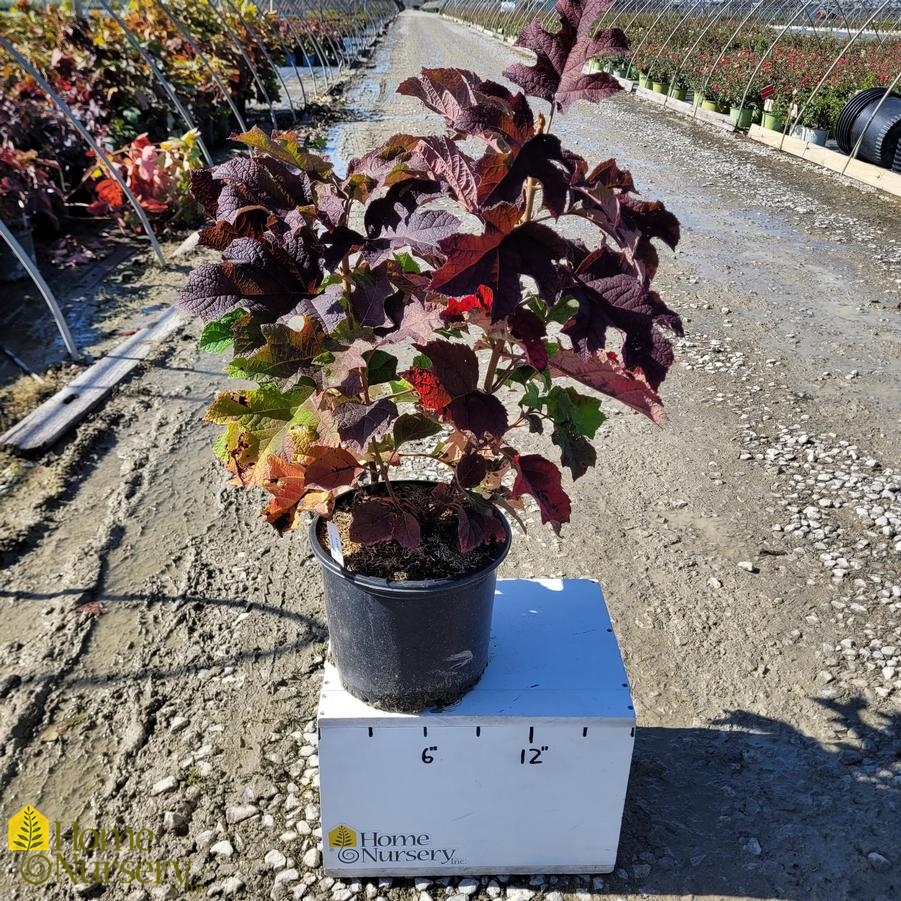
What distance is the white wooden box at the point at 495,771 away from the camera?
156cm

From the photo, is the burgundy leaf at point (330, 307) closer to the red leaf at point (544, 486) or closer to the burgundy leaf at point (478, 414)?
the burgundy leaf at point (478, 414)

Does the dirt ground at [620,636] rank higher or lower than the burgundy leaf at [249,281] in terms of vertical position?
lower

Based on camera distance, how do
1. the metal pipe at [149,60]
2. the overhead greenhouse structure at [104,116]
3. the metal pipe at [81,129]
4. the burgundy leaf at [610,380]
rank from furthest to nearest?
the metal pipe at [149,60], the overhead greenhouse structure at [104,116], the metal pipe at [81,129], the burgundy leaf at [610,380]

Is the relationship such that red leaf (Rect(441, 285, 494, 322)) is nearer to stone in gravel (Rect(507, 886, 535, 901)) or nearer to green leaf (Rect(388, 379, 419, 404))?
green leaf (Rect(388, 379, 419, 404))

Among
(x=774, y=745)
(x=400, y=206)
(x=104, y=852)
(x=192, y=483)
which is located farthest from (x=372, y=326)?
(x=192, y=483)

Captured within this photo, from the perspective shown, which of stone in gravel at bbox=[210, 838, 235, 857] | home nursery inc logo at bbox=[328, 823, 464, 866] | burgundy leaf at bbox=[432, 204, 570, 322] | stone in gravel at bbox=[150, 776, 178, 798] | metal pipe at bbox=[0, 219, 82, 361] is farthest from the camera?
metal pipe at bbox=[0, 219, 82, 361]

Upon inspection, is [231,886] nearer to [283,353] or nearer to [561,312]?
[283,353]

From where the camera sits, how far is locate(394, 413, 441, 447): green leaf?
1.40 m

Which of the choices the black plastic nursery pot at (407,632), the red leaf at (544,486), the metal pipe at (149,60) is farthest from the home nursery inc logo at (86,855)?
the metal pipe at (149,60)

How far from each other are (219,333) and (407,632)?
65 centimetres

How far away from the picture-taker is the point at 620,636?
2393 mm

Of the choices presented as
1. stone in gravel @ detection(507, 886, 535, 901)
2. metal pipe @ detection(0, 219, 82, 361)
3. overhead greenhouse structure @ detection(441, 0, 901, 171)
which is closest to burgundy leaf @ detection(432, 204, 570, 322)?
stone in gravel @ detection(507, 886, 535, 901)

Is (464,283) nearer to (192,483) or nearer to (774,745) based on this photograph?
(774,745)

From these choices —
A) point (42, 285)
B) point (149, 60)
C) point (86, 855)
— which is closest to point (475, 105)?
point (86, 855)
